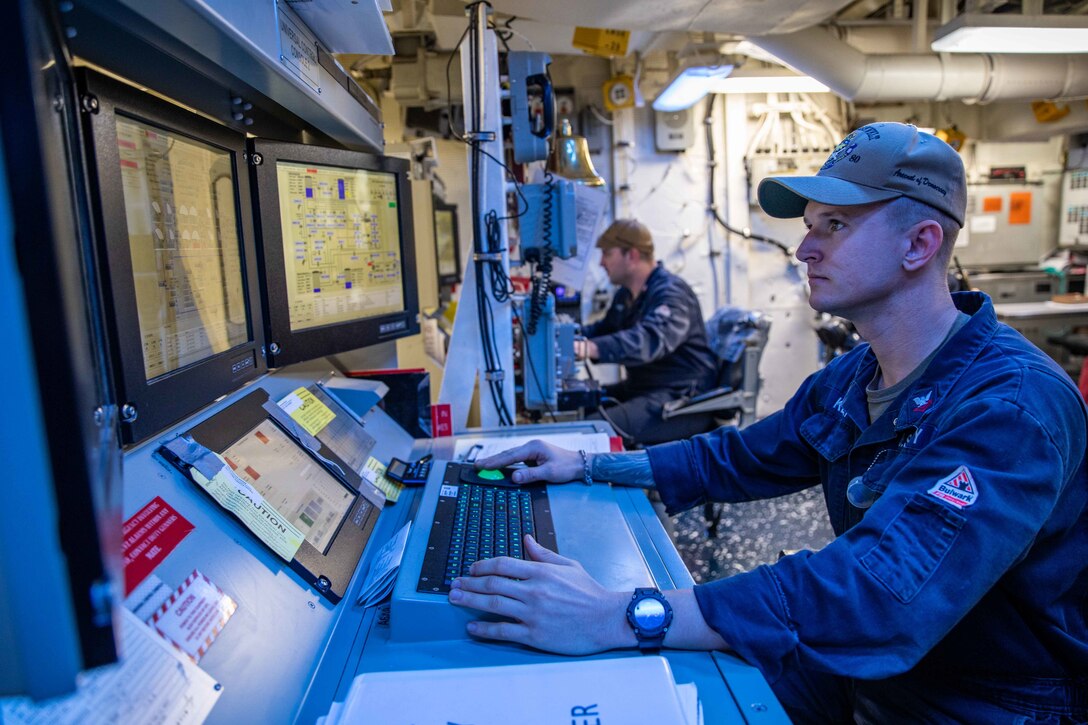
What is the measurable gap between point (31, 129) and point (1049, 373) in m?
1.10

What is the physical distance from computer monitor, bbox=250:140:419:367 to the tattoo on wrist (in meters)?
0.60

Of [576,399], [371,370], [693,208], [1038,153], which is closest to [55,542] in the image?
[371,370]

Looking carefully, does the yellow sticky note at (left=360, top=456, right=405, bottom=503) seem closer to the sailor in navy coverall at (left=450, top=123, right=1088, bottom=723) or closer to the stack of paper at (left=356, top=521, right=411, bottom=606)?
the stack of paper at (left=356, top=521, right=411, bottom=606)

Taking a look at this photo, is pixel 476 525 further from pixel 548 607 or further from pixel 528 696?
pixel 528 696

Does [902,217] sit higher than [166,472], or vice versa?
[902,217]

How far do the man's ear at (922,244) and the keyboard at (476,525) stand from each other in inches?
27.9

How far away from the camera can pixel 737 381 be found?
10.4ft

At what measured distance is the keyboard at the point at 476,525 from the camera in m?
0.97

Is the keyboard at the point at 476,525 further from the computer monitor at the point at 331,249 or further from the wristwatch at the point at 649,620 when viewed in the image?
the computer monitor at the point at 331,249

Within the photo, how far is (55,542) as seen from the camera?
0.41m

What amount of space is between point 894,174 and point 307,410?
Answer: 1.11 meters

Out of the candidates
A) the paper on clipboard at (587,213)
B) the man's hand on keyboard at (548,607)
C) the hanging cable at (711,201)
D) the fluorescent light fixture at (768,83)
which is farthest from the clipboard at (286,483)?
the hanging cable at (711,201)

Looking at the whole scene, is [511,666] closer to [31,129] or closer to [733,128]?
[31,129]

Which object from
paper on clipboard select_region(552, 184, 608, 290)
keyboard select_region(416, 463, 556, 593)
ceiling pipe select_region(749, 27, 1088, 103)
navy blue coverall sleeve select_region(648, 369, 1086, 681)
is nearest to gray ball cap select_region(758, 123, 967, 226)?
navy blue coverall sleeve select_region(648, 369, 1086, 681)
